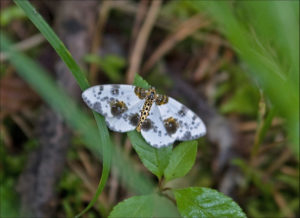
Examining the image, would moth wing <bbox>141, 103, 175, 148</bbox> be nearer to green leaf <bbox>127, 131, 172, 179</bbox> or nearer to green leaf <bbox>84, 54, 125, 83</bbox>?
green leaf <bbox>127, 131, 172, 179</bbox>

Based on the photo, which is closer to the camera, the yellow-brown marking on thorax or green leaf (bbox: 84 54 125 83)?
the yellow-brown marking on thorax

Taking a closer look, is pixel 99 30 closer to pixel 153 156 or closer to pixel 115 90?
pixel 115 90

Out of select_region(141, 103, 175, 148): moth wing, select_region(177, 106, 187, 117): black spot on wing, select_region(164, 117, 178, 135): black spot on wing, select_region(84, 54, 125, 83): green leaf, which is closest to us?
select_region(141, 103, 175, 148): moth wing

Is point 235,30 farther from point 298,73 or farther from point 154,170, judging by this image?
point 154,170

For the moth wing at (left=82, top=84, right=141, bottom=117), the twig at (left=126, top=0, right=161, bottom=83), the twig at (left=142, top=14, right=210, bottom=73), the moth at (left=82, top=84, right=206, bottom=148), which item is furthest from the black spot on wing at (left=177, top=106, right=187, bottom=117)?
the twig at (left=142, top=14, right=210, bottom=73)

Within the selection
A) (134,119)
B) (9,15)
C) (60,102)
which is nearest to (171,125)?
(134,119)
